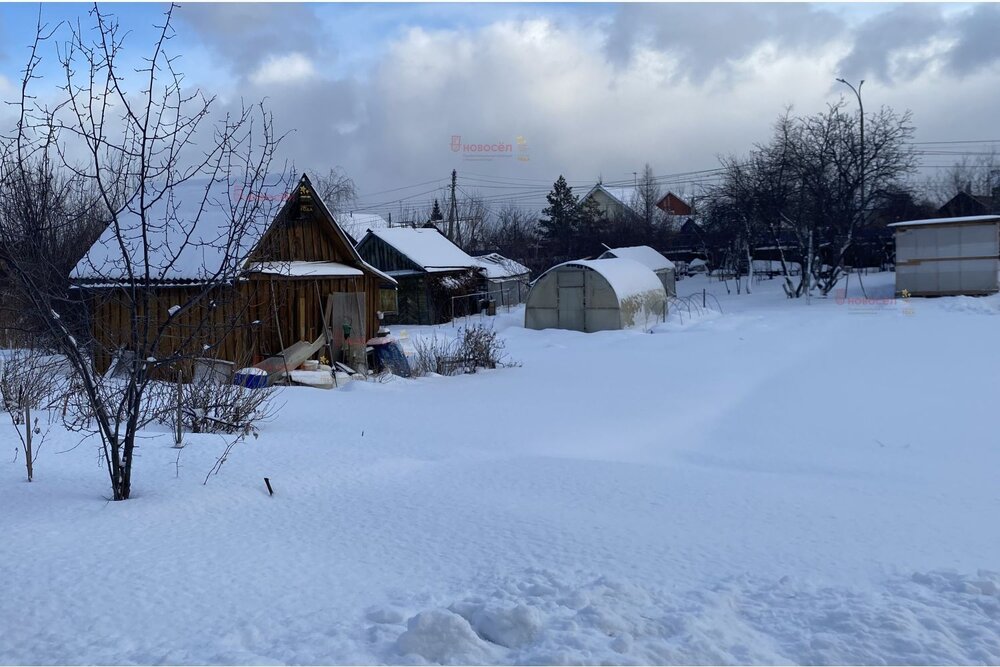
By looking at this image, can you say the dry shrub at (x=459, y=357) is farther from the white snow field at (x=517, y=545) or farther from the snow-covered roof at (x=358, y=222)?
the snow-covered roof at (x=358, y=222)

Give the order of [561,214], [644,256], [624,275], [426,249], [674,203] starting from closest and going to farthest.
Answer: [624,275] < [426,249] < [644,256] < [561,214] < [674,203]

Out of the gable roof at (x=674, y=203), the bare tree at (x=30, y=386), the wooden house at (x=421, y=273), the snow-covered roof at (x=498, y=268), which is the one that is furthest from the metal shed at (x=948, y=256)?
the gable roof at (x=674, y=203)

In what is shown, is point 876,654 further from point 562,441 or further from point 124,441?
point 562,441

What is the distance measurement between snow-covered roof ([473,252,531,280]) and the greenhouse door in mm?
9895

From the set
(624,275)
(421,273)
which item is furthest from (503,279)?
(624,275)

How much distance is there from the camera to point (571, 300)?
2728 centimetres

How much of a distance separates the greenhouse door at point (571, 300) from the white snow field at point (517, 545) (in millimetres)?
16039

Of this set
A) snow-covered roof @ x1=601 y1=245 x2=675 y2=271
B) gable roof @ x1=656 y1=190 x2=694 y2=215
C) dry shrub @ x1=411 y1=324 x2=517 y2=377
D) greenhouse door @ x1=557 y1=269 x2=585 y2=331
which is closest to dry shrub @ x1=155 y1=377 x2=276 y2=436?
dry shrub @ x1=411 y1=324 x2=517 y2=377

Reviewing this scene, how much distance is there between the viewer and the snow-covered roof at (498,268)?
3784 cm

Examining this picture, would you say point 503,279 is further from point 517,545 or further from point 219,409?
point 517,545

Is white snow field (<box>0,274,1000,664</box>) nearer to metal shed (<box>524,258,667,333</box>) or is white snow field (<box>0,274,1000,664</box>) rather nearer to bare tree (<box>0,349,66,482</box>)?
bare tree (<box>0,349,66,482</box>)

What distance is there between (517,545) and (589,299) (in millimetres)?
22079

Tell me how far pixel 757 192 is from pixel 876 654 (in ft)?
120

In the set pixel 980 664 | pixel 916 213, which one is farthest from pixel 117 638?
pixel 916 213
